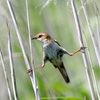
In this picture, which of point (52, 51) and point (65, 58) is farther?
point (65, 58)

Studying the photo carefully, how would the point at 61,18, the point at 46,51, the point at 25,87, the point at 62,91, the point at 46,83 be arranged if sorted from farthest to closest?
the point at 61,18 < the point at 25,87 < the point at 62,91 < the point at 46,83 < the point at 46,51

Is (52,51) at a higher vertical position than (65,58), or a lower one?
higher

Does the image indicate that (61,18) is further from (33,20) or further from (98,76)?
(98,76)

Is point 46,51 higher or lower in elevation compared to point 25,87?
higher

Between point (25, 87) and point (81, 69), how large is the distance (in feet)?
2.19

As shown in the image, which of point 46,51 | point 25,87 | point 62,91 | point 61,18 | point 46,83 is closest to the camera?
point 46,51

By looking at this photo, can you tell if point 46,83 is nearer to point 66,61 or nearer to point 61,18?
point 66,61

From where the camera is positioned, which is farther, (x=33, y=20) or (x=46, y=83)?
(x=33, y=20)

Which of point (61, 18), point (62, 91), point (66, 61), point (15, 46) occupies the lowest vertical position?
point (62, 91)

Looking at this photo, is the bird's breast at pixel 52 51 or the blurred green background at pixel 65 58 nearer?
the bird's breast at pixel 52 51

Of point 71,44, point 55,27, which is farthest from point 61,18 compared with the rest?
point 71,44

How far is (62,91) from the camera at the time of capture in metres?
3.13

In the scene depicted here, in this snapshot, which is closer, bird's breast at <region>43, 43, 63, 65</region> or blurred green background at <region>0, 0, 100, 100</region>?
bird's breast at <region>43, 43, 63, 65</region>

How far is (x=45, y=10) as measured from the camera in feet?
11.8
